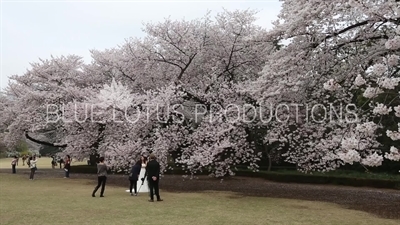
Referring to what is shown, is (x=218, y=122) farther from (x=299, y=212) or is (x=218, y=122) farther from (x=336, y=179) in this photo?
(x=336, y=179)

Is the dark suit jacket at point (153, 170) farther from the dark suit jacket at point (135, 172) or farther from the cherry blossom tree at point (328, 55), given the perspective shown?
the cherry blossom tree at point (328, 55)

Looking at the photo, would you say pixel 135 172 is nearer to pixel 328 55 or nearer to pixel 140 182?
pixel 140 182

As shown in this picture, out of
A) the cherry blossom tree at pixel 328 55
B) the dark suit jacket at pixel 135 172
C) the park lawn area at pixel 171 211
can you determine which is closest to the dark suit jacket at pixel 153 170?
the park lawn area at pixel 171 211

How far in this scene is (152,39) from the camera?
19062 mm

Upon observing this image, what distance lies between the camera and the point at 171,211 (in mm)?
10125

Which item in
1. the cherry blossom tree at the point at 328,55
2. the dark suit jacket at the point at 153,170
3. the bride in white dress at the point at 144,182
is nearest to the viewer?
the cherry blossom tree at the point at 328,55

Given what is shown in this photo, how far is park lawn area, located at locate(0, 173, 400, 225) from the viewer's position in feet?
29.1

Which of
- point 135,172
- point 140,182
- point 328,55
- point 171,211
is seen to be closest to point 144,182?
point 140,182

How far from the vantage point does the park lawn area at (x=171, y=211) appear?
29.1ft

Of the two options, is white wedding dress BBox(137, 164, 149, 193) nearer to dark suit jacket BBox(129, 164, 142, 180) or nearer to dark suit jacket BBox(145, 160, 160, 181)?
dark suit jacket BBox(129, 164, 142, 180)

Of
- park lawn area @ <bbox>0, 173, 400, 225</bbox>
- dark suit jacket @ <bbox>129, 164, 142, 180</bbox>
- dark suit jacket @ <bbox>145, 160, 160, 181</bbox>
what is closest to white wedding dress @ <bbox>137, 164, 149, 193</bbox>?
dark suit jacket @ <bbox>129, 164, 142, 180</bbox>

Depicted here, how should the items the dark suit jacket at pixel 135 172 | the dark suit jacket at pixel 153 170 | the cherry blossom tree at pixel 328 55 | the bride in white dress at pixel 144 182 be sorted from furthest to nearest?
Result: the bride in white dress at pixel 144 182 → the dark suit jacket at pixel 135 172 → the dark suit jacket at pixel 153 170 → the cherry blossom tree at pixel 328 55

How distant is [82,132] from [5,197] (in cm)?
897

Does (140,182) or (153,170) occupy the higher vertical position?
(153,170)
